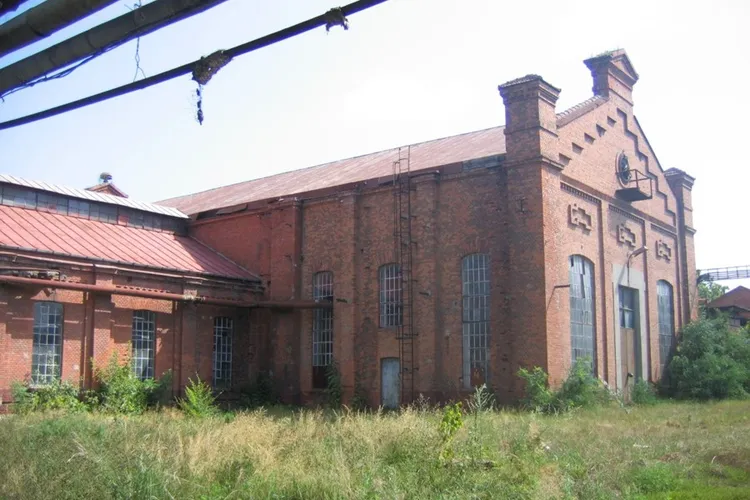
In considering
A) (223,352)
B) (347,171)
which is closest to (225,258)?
(223,352)

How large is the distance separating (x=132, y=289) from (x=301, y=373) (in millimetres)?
5931

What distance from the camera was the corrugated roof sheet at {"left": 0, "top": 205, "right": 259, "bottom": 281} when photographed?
2112cm

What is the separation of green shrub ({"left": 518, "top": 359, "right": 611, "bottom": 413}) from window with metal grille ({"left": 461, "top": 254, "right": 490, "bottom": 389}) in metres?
1.53

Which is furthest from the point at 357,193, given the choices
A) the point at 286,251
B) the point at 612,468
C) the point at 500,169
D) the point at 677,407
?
the point at 612,468

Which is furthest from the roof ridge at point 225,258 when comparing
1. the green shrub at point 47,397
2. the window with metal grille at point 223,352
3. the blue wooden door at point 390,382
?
the green shrub at point 47,397

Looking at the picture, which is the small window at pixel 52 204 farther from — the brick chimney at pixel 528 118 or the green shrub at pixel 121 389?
the brick chimney at pixel 528 118

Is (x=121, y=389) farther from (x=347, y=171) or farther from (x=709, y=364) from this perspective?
(x=709, y=364)

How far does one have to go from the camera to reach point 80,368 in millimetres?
20828

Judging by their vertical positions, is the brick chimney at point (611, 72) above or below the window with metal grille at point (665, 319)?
above

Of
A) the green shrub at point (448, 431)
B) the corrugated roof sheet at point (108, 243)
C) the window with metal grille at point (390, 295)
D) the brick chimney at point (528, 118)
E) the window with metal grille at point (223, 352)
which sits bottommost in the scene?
the green shrub at point (448, 431)

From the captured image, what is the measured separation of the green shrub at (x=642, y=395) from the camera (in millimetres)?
23219

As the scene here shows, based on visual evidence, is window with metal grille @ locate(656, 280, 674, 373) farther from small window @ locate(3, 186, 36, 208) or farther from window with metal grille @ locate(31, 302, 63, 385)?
small window @ locate(3, 186, 36, 208)

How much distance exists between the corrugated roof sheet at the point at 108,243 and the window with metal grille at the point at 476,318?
26.5 feet

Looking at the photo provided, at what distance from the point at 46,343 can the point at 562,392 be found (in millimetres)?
13329
